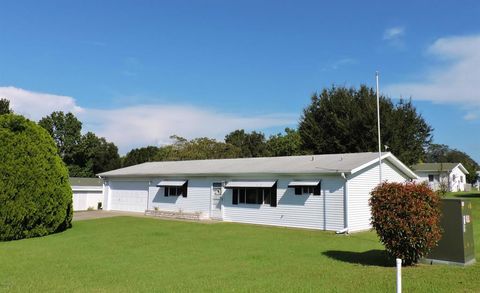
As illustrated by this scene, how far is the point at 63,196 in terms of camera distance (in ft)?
57.9

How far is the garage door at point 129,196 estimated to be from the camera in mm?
27531

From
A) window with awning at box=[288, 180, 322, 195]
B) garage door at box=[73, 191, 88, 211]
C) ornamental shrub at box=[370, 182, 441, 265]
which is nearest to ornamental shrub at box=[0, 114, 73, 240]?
window with awning at box=[288, 180, 322, 195]

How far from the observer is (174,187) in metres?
25.2

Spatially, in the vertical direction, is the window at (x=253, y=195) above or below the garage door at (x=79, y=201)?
above

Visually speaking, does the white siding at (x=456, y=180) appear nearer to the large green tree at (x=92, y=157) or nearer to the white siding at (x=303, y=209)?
the white siding at (x=303, y=209)

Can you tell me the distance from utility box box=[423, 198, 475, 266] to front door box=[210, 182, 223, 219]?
46.3 feet

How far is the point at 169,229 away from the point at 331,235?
6.93 m

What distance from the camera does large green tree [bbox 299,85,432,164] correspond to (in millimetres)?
33062

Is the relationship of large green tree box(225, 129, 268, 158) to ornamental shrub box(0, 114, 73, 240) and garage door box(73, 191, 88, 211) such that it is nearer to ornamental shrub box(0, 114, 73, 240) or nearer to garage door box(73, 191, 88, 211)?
garage door box(73, 191, 88, 211)

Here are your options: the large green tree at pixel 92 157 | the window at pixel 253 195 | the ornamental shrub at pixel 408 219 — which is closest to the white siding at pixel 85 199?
the window at pixel 253 195

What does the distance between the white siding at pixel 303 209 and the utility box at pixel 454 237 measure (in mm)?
8406

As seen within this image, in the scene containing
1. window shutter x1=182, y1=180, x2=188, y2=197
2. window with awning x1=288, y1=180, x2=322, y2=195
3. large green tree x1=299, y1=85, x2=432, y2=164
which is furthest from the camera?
large green tree x1=299, y1=85, x2=432, y2=164

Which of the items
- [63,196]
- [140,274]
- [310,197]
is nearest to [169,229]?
[63,196]

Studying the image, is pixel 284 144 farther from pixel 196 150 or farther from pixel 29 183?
pixel 29 183
